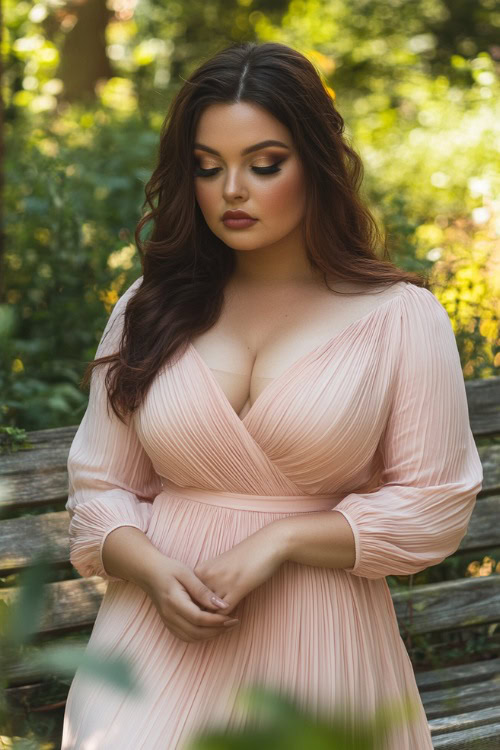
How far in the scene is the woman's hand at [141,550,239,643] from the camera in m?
1.92

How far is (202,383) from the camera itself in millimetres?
2107

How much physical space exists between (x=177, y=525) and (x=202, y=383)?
1.04 feet

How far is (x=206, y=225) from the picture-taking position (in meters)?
2.38

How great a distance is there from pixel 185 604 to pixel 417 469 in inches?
21.4

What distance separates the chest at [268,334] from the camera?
2.12 metres

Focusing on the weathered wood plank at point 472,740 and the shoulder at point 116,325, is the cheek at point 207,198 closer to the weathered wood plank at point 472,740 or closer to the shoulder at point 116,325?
the shoulder at point 116,325

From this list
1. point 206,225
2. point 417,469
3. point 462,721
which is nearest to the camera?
point 417,469

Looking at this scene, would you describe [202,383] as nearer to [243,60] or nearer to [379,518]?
[379,518]

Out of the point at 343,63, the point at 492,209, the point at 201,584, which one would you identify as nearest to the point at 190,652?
the point at 201,584

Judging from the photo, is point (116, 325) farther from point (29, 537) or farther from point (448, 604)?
point (448, 604)

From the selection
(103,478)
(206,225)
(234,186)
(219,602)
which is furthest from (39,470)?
(234,186)

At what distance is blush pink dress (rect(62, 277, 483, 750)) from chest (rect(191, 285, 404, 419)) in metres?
0.04

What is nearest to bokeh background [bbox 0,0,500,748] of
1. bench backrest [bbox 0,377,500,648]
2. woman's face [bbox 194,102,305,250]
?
bench backrest [bbox 0,377,500,648]

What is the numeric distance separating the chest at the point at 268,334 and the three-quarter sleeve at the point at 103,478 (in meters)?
0.27
